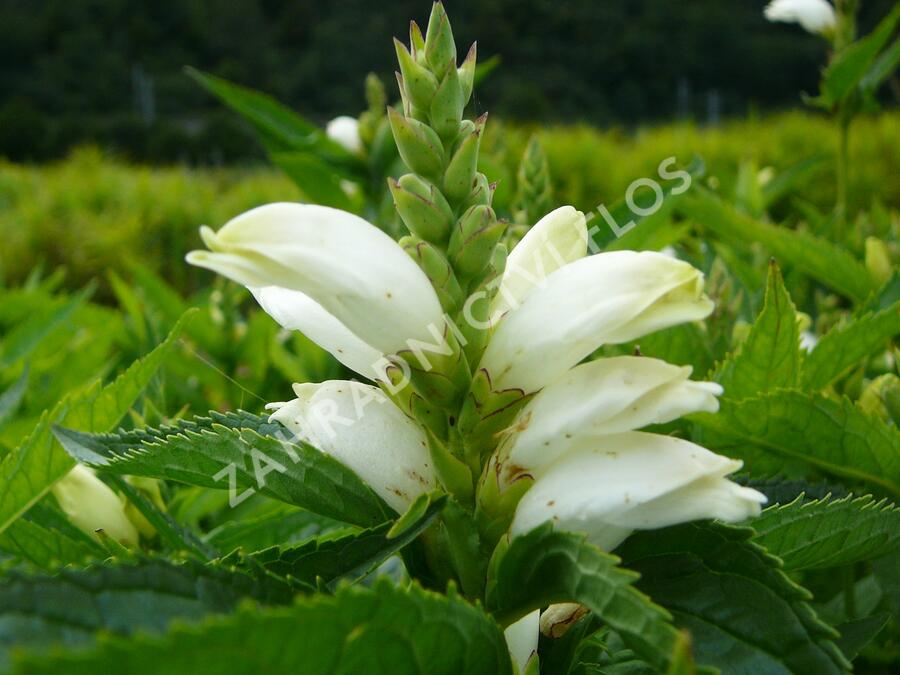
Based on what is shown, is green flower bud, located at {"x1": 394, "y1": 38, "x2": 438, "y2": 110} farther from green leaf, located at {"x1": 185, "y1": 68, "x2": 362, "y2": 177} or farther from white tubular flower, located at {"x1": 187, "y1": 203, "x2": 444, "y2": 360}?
green leaf, located at {"x1": 185, "y1": 68, "x2": 362, "y2": 177}

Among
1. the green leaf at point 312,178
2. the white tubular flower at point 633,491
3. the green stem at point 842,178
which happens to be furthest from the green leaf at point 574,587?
the green stem at point 842,178

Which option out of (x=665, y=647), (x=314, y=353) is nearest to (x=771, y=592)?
(x=665, y=647)

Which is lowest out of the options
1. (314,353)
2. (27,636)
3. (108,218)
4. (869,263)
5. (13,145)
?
(13,145)

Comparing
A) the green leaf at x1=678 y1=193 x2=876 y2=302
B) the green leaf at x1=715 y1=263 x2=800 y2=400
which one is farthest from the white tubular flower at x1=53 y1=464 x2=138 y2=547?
the green leaf at x1=678 y1=193 x2=876 y2=302

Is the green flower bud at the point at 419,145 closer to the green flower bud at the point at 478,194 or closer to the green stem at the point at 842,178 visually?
the green flower bud at the point at 478,194

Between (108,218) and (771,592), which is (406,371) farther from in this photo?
(108,218)

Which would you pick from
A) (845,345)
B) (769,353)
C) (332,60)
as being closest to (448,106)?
(769,353)
